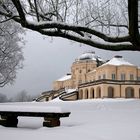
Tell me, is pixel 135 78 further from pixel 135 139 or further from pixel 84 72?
pixel 135 139

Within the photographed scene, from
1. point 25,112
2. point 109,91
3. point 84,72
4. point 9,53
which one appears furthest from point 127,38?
point 84,72

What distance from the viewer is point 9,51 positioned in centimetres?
2995

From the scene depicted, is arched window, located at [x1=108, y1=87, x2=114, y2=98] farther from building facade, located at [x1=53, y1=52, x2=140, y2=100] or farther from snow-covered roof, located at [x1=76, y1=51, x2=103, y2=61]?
snow-covered roof, located at [x1=76, y1=51, x2=103, y2=61]

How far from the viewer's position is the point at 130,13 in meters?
7.85

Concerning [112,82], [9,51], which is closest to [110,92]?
[112,82]

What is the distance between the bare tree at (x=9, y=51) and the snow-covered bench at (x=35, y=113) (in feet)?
48.5

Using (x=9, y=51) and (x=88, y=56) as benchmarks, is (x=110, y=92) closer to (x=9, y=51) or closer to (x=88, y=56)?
(x=88, y=56)

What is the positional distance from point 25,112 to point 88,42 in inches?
132

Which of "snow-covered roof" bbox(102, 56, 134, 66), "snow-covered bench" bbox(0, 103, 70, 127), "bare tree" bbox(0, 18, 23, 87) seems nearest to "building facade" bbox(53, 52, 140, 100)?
"snow-covered roof" bbox(102, 56, 134, 66)

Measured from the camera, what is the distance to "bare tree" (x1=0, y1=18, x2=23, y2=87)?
2711cm

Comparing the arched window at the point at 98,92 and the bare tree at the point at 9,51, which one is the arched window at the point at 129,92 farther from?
the bare tree at the point at 9,51

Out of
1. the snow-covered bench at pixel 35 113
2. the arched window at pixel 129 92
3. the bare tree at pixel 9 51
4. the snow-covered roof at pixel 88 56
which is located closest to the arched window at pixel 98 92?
the arched window at pixel 129 92

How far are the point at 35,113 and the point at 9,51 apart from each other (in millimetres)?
19176

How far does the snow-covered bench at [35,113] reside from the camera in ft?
36.7
